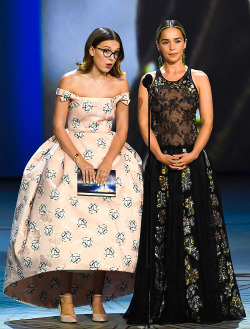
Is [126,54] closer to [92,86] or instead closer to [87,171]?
[92,86]

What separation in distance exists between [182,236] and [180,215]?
0.11 m

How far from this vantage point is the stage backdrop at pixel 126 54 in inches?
455

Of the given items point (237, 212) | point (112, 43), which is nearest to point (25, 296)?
point (112, 43)

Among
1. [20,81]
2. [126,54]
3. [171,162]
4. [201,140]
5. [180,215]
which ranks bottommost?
[180,215]

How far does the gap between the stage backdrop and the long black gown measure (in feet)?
23.2

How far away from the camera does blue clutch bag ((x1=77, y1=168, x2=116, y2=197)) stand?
14.2ft

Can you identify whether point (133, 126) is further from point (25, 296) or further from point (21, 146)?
point (25, 296)

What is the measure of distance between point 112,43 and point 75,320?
151 centimetres

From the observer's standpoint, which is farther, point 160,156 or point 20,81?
point 20,81

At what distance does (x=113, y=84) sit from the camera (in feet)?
14.9

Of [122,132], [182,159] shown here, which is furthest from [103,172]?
[182,159]

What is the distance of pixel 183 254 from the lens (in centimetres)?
440

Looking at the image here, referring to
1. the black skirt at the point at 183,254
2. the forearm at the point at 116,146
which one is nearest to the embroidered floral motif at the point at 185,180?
the black skirt at the point at 183,254

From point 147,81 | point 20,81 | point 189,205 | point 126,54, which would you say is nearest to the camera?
point 147,81
